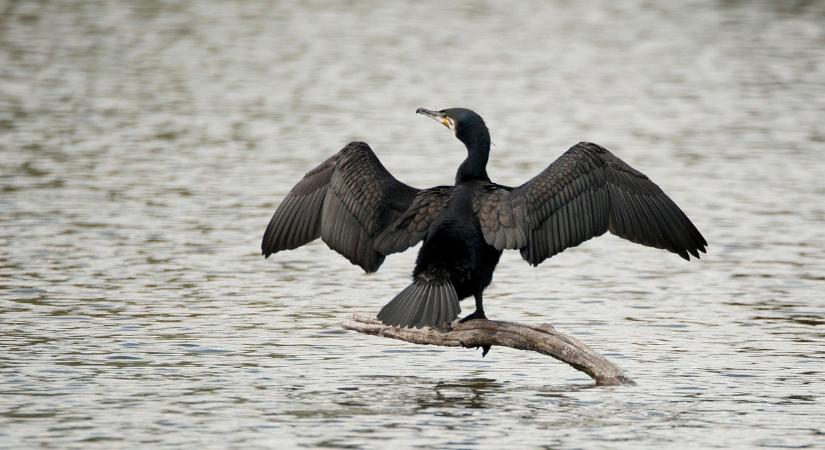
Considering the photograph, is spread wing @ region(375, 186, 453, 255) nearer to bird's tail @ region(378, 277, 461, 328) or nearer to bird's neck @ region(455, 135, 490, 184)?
bird's neck @ region(455, 135, 490, 184)

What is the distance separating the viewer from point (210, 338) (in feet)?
36.7

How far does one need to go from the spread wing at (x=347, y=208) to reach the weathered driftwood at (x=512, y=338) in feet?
2.11

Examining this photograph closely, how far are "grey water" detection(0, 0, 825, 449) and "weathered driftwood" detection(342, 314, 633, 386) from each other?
0.53ft

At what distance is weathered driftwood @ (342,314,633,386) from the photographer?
9320 mm

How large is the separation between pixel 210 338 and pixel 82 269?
2.90 m

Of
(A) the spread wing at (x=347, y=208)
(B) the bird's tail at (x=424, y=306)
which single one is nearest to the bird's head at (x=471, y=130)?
(A) the spread wing at (x=347, y=208)

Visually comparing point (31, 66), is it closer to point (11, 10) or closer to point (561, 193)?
point (11, 10)

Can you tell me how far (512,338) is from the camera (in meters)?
9.36

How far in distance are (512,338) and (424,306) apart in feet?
2.37

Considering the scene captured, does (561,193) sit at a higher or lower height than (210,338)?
higher

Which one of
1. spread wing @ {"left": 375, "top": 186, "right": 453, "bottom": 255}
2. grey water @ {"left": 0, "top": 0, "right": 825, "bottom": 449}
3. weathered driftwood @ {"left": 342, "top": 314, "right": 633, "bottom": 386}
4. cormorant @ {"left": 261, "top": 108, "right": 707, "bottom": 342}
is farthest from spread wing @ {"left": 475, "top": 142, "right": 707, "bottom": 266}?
grey water @ {"left": 0, "top": 0, "right": 825, "bottom": 449}

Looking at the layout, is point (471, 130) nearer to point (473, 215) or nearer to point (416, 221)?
point (473, 215)

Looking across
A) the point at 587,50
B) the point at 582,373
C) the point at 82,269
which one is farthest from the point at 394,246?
the point at 587,50

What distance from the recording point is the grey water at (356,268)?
9031 millimetres
